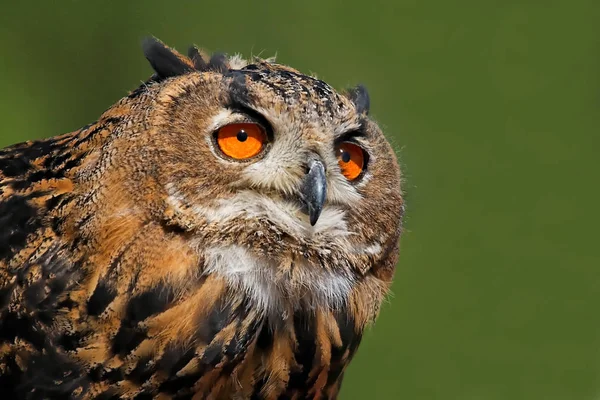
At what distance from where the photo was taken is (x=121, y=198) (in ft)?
4.44

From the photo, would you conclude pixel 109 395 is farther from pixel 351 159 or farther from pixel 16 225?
pixel 351 159

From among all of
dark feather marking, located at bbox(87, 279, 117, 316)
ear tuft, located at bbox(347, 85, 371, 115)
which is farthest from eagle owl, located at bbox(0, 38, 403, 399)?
ear tuft, located at bbox(347, 85, 371, 115)

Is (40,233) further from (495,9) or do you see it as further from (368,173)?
(495,9)

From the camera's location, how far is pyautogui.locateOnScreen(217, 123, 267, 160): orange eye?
136cm

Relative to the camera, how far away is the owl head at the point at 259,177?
135 cm

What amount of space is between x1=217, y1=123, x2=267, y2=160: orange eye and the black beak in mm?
99

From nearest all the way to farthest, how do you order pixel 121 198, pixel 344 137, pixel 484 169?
pixel 121 198, pixel 344 137, pixel 484 169

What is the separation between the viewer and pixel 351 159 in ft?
4.96

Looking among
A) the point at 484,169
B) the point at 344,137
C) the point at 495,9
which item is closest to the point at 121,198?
the point at 344,137

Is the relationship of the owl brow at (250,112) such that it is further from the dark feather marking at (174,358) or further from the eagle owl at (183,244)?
the dark feather marking at (174,358)

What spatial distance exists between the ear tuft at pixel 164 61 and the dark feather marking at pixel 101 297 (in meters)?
0.42

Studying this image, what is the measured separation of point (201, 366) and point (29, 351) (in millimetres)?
297

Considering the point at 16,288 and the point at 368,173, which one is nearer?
the point at 16,288

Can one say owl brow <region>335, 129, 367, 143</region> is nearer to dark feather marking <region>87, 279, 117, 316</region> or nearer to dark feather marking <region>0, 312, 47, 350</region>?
dark feather marking <region>87, 279, 117, 316</region>
